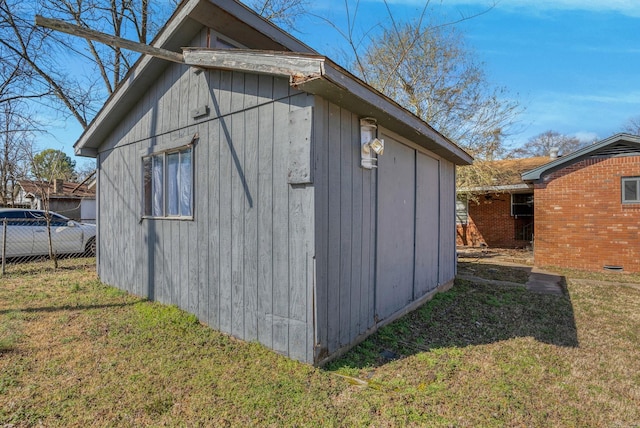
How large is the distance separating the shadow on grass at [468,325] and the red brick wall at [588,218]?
4040 mm

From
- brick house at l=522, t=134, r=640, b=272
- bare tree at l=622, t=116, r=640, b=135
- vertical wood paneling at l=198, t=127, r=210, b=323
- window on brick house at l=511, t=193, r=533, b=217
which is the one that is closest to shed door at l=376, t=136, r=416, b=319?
vertical wood paneling at l=198, t=127, r=210, b=323

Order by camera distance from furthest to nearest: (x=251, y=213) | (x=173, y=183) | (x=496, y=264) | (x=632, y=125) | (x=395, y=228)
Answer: (x=632, y=125) < (x=496, y=264) < (x=173, y=183) < (x=395, y=228) < (x=251, y=213)

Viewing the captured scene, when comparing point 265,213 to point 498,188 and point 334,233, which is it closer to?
point 334,233

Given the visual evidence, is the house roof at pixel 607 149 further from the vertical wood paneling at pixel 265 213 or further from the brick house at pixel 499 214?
the vertical wood paneling at pixel 265 213

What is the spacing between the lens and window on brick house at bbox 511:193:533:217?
13.8m

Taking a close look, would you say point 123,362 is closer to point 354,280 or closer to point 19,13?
point 354,280

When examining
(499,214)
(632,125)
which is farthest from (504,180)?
(632,125)

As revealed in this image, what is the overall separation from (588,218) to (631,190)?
1142mm

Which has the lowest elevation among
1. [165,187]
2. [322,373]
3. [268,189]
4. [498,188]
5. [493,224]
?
[322,373]

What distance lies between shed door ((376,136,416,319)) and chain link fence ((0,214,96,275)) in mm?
8191

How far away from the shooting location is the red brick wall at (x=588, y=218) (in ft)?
28.6

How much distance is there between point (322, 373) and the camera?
9.78 feet

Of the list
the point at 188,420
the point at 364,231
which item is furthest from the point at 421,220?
the point at 188,420

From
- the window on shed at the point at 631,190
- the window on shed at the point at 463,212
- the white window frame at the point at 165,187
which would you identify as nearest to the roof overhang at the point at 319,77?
the white window frame at the point at 165,187
